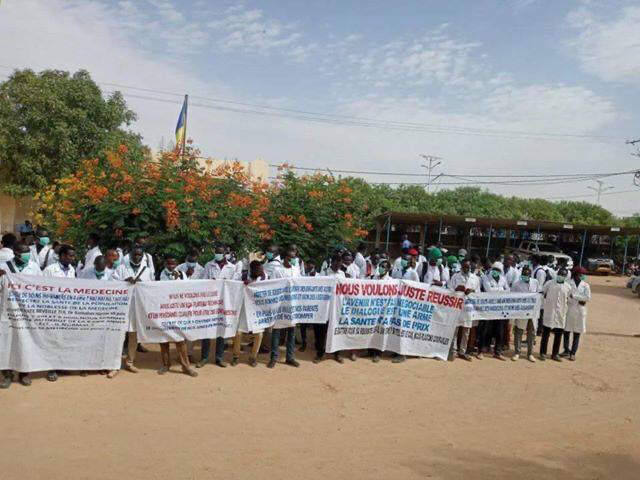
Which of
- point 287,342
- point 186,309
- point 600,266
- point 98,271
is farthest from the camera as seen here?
point 600,266

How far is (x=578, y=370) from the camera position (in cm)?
953

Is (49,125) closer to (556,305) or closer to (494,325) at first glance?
(494,325)

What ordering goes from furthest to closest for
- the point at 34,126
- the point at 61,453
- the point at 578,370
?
the point at 34,126, the point at 578,370, the point at 61,453

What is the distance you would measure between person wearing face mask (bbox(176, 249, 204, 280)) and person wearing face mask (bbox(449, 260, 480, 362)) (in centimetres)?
450

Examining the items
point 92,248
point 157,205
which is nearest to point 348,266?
point 157,205

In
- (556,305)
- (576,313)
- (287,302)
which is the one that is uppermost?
(556,305)

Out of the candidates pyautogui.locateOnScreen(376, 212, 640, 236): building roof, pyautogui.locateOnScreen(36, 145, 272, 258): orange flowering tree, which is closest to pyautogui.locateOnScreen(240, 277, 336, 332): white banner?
pyautogui.locateOnScreen(36, 145, 272, 258): orange flowering tree

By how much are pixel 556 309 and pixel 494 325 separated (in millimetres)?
1176

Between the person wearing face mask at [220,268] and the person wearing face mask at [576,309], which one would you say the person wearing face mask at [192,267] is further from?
the person wearing face mask at [576,309]

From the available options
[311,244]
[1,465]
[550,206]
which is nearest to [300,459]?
[1,465]

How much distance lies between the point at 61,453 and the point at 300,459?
2222 mm

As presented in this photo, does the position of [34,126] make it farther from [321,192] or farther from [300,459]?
[300,459]

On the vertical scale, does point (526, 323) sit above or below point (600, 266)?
below

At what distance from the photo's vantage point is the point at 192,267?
8898 millimetres
